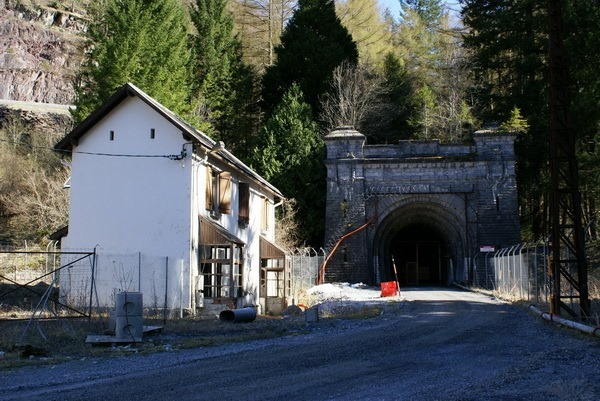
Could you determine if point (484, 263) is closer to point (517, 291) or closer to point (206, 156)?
point (517, 291)

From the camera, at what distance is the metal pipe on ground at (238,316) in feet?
60.9

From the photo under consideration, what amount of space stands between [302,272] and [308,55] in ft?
58.0

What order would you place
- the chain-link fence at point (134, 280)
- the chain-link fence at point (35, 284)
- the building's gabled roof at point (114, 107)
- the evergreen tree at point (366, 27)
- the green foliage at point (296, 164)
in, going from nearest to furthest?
the chain-link fence at point (35, 284)
the chain-link fence at point (134, 280)
the building's gabled roof at point (114, 107)
the green foliage at point (296, 164)
the evergreen tree at point (366, 27)

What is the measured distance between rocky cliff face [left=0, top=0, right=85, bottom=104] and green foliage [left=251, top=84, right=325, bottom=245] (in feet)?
81.4

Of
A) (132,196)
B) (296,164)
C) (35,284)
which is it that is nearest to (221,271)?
(132,196)

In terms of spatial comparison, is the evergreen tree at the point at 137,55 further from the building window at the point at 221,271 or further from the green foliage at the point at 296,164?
the building window at the point at 221,271

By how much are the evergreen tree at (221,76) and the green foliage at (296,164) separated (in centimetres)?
415

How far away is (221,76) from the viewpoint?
41906mm

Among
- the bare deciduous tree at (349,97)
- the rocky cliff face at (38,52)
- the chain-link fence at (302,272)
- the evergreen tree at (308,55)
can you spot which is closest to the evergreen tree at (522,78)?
the bare deciduous tree at (349,97)

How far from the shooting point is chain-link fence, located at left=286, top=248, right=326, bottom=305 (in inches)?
1105

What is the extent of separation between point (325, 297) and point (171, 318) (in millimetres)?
9556

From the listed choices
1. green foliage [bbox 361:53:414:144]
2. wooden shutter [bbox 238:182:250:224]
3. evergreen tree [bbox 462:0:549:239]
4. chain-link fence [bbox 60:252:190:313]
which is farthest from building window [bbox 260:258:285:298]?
green foliage [bbox 361:53:414:144]

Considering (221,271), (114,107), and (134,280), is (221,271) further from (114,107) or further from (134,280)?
(114,107)

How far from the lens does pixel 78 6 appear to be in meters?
63.0
